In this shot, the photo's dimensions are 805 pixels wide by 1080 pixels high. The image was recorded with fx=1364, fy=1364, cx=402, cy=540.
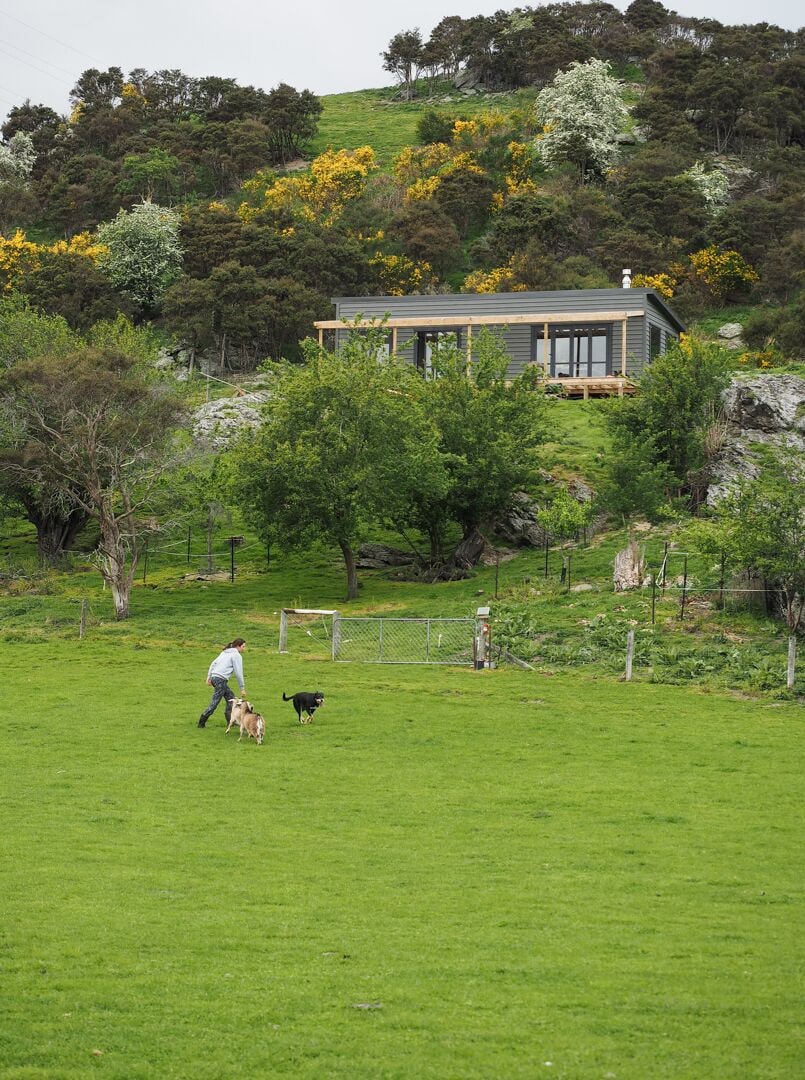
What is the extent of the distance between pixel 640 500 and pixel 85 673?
20746mm

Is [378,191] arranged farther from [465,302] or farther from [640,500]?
[640,500]

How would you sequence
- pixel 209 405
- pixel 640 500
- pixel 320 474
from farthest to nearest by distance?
pixel 209 405 < pixel 640 500 < pixel 320 474

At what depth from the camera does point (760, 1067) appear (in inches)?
420

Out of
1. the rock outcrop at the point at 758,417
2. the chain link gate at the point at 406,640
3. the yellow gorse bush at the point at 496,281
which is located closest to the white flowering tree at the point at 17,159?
the yellow gorse bush at the point at 496,281

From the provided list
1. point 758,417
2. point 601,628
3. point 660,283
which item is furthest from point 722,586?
point 660,283

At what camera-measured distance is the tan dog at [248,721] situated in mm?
25031

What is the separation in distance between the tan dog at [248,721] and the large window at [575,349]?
42.8 m

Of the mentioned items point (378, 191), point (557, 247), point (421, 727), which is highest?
point (378, 191)

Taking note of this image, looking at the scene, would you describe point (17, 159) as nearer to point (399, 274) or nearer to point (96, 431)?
point (399, 274)

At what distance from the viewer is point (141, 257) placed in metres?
89.2

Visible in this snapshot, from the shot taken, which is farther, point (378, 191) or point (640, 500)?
point (378, 191)

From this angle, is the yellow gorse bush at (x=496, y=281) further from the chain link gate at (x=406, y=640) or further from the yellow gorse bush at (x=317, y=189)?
the chain link gate at (x=406, y=640)

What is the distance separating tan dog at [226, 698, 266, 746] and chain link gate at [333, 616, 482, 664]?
8.96m

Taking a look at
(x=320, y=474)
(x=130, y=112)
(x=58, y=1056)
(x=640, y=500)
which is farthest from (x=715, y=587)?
(x=130, y=112)
